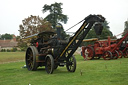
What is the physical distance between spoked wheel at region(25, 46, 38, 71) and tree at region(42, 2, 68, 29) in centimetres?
4055

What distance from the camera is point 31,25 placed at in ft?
160

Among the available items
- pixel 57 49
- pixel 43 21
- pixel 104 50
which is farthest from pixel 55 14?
pixel 57 49

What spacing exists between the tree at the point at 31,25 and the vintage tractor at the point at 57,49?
33.8m

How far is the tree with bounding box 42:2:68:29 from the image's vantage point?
2130 inches

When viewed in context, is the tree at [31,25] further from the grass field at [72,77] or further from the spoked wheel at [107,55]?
the grass field at [72,77]

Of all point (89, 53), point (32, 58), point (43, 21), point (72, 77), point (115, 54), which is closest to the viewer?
point (72, 77)

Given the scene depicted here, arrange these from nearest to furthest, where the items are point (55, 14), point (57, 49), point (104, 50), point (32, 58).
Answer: point (57, 49) < point (32, 58) < point (104, 50) < point (55, 14)

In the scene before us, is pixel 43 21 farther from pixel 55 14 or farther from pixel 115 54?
pixel 115 54

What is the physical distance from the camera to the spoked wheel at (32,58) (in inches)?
491

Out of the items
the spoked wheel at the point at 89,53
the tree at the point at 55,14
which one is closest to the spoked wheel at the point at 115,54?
the spoked wheel at the point at 89,53

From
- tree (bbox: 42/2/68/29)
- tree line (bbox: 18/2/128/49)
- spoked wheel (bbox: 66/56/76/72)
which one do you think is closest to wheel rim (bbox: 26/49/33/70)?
spoked wheel (bbox: 66/56/76/72)

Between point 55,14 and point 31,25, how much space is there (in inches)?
331

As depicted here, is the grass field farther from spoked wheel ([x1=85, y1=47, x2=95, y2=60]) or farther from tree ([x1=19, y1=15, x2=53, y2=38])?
tree ([x1=19, y1=15, x2=53, y2=38])

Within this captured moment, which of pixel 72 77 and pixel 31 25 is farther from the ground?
pixel 31 25
